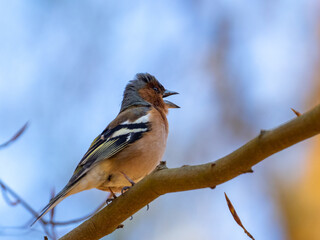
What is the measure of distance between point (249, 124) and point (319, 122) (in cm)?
610

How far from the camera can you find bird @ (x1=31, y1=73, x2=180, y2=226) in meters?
4.29

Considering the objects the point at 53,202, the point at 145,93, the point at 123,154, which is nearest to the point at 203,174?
the point at 53,202

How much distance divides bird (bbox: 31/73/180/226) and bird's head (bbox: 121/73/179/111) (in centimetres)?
33

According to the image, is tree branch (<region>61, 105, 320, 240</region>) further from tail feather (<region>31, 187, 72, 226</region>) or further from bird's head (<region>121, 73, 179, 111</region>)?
bird's head (<region>121, 73, 179, 111</region>)

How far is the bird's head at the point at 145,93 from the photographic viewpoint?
6168mm

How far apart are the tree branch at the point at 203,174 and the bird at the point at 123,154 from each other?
49 cm

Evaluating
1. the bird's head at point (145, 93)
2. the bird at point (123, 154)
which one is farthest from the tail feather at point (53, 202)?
the bird's head at point (145, 93)

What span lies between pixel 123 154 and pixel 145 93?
181 centimetres

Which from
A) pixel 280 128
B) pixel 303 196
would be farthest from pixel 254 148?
pixel 303 196

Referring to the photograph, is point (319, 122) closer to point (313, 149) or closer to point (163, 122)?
point (163, 122)

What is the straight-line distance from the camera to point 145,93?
20.7 feet

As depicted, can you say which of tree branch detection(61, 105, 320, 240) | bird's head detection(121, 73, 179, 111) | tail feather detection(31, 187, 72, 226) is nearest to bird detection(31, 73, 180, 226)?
tail feather detection(31, 187, 72, 226)

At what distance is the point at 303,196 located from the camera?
6.91 metres

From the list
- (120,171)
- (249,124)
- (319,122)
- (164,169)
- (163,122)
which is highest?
(249,124)
